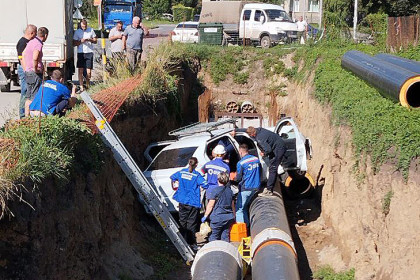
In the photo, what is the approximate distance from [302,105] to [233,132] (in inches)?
302

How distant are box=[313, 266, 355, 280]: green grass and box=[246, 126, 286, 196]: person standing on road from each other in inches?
76.6

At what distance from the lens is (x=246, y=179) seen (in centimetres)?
1312

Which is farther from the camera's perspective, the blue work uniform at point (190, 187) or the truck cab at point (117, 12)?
the truck cab at point (117, 12)

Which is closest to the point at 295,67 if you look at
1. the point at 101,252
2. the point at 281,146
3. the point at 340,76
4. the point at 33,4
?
the point at 340,76

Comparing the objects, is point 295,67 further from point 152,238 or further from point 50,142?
point 50,142

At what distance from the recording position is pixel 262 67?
82.5ft

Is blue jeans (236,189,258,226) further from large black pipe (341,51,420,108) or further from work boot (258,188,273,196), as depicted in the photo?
large black pipe (341,51,420,108)

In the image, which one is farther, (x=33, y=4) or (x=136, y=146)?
(x=33, y=4)

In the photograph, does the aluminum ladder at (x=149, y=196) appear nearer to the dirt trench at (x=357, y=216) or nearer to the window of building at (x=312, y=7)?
the dirt trench at (x=357, y=216)

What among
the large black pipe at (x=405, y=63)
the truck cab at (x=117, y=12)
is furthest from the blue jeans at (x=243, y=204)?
the truck cab at (x=117, y=12)

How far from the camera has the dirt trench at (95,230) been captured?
7441 mm

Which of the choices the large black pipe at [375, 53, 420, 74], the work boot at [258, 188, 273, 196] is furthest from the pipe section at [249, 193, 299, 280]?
the large black pipe at [375, 53, 420, 74]

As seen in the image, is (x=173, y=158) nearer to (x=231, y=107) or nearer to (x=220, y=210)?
(x=220, y=210)

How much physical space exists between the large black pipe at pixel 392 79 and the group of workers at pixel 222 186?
2.40 metres
